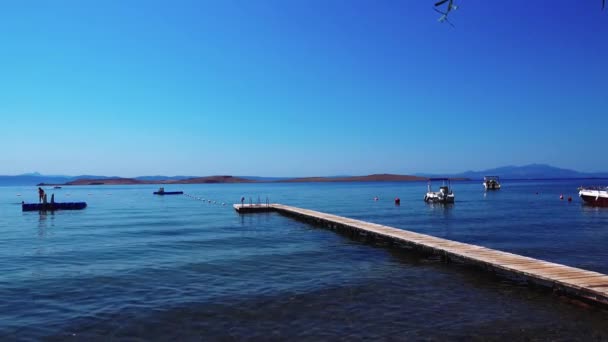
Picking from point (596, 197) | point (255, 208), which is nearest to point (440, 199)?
point (596, 197)

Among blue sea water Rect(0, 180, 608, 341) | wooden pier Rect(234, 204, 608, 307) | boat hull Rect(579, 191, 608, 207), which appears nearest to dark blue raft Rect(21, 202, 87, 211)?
blue sea water Rect(0, 180, 608, 341)

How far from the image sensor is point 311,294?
16.2 meters

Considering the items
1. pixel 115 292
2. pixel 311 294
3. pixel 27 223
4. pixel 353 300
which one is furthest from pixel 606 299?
pixel 27 223

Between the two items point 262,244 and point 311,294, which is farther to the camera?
point 262,244

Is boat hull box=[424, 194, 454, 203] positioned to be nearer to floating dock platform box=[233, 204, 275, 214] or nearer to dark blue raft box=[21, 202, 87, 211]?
floating dock platform box=[233, 204, 275, 214]

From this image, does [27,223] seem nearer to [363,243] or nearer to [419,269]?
[363,243]

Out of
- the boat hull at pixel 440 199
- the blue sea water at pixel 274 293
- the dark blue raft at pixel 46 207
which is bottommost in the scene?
the blue sea water at pixel 274 293

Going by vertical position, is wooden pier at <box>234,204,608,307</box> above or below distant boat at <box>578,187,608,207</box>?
below

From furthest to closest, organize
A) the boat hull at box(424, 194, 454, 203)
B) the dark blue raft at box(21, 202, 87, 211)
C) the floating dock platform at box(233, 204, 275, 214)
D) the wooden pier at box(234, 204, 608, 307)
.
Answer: the boat hull at box(424, 194, 454, 203), the dark blue raft at box(21, 202, 87, 211), the floating dock platform at box(233, 204, 275, 214), the wooden pier at box(234, 204, 608, 307)

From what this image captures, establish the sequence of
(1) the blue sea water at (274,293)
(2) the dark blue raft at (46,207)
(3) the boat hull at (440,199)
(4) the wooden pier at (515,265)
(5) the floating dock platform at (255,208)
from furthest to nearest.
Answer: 1. (3) the boat hull at (440,199)
2. (2) the dark blue raft at (46,207)
3. (5) the floating dock platform at (255,208)
4. (4) the wooden pier at (515,265)
5. (1) the blue sea water at (274,293)

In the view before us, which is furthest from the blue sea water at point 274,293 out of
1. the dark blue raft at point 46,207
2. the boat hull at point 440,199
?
the boat hull at point 440,199

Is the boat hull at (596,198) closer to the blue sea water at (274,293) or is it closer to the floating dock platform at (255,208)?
the blue sea water at (274,293)

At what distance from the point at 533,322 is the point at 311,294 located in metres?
7.20

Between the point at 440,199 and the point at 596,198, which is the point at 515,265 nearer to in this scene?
the point at 440,199
